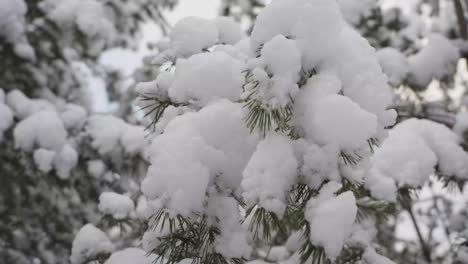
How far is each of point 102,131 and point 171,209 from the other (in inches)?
90.1

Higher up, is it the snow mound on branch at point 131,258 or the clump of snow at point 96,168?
the snow mound on branch at point 131,258

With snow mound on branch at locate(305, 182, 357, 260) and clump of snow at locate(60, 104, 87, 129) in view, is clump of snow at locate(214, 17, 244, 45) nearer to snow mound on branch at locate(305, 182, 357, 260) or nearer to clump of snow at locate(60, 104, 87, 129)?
snow mound on branch at locate(305, 182, 357, 260)

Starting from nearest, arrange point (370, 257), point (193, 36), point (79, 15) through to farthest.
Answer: point (370, 257) < point (193, 36) < point (79, 15)

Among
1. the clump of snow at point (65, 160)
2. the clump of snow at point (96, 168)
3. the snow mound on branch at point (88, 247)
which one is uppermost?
the snow mound on branch at point (88, 247)

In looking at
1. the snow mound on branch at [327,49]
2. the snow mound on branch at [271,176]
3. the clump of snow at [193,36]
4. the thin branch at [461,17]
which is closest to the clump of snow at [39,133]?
the clump of snow at [193,36]

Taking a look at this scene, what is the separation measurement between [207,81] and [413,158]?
1.21 meters

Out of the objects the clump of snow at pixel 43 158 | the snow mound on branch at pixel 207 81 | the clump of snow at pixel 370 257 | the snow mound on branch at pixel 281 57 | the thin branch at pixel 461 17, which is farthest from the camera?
the clump of snow at pixel 43 158

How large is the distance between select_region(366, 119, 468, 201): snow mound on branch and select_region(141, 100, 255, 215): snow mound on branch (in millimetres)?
772

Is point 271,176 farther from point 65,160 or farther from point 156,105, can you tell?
point 65,160

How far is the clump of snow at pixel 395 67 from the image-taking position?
2727 mm

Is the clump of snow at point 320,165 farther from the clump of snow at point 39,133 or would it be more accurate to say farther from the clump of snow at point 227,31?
the clump of snow at point 39,133

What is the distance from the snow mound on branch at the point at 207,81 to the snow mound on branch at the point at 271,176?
36 centimetres

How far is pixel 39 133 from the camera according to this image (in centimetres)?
312

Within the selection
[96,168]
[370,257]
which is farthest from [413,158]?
[96,168]
